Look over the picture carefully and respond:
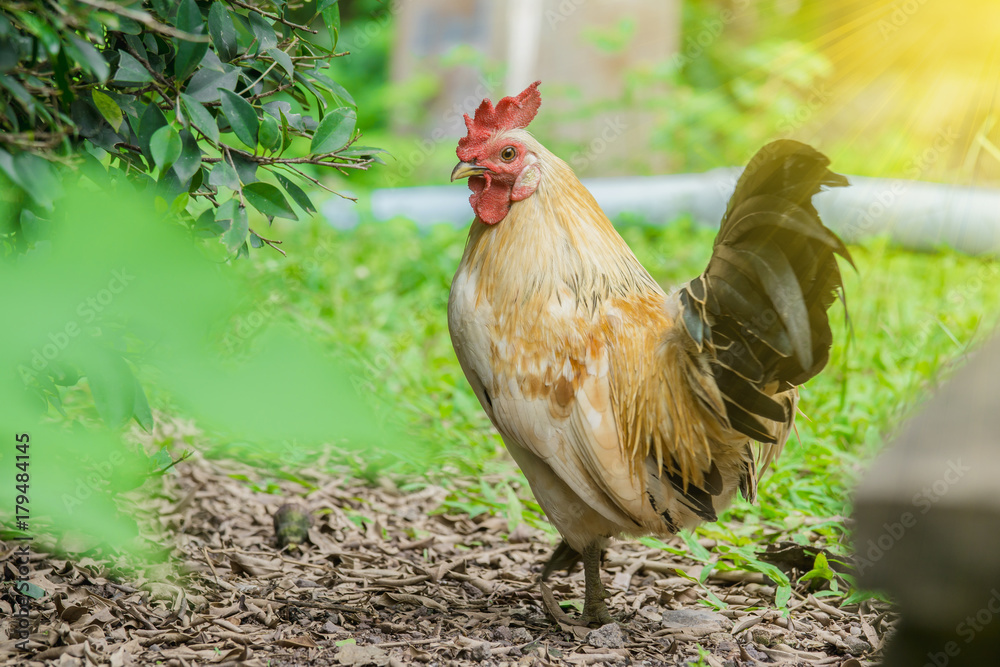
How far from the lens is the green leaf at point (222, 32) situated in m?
2.10

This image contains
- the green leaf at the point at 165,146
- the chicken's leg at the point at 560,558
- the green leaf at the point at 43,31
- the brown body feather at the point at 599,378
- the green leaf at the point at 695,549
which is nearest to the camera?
the green leaf at the point at 43,31

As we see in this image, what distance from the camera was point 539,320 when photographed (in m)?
2.75

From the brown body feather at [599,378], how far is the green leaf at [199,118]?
1104 millimetres

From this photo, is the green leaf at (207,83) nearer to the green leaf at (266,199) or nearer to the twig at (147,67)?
the twig at (147,67)

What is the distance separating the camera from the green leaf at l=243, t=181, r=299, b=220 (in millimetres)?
2252

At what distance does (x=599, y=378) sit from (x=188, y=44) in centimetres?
159

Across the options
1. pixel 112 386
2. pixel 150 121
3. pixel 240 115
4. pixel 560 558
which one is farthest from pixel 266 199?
pixel 560 558

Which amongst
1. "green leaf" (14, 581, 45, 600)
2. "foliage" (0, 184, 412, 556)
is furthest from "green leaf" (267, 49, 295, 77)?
"green leaf" (14, 581, 45, 600)

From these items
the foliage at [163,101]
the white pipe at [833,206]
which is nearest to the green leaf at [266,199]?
the foliage at [163,101]

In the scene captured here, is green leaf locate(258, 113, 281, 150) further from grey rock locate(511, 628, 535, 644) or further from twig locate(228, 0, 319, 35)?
grey rock locate(511, 628, 535, 644)

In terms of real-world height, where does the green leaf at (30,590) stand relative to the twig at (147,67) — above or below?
below

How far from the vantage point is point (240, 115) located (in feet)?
6.81

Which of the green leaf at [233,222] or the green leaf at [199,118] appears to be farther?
the green leaf at [233,222]

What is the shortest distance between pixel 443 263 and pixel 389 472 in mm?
2943
